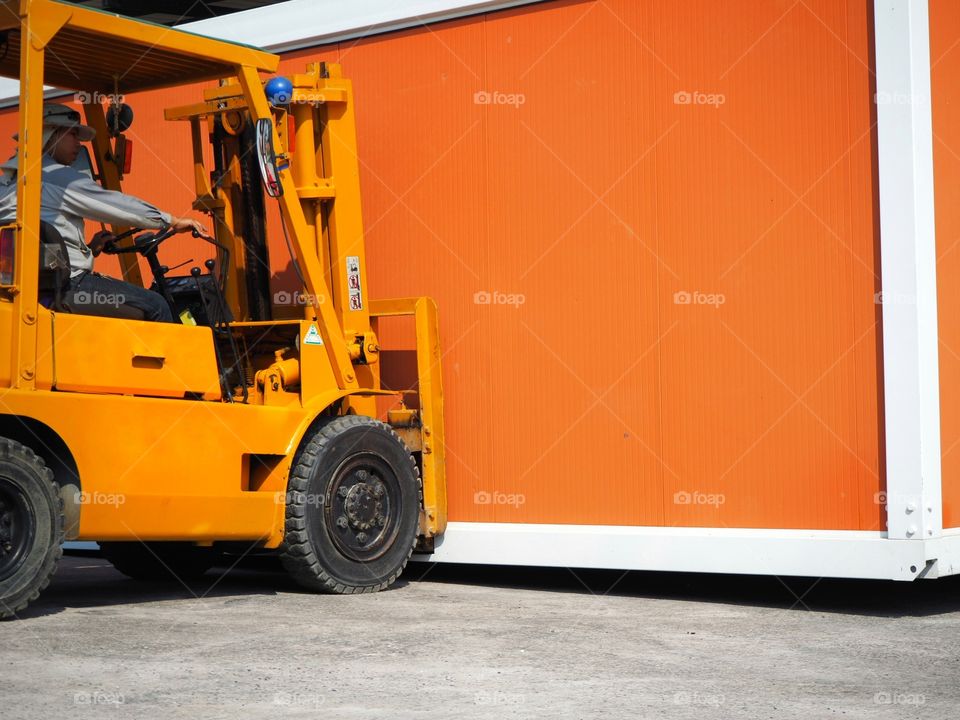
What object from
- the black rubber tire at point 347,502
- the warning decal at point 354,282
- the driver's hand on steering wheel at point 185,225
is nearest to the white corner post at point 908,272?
the black rubber tire at point 347,502

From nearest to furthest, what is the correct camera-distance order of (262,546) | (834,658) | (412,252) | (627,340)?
(834,658), (262,546), (627,340), (412,252)

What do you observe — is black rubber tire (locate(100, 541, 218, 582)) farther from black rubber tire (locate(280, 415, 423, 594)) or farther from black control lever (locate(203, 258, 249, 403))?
black control lever (locate(203, 258, 249, 403))

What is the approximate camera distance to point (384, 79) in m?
8.38

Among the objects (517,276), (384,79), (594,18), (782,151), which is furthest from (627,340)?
(384,79)

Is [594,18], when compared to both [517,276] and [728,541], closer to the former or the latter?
[517,276]

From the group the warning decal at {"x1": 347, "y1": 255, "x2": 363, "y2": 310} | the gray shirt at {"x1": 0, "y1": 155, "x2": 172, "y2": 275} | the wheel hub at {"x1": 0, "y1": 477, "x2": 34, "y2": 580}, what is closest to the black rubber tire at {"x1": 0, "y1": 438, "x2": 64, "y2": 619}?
the wheel hub at {"x1": 0, "y1": 477, "x2": 34, "y2": 580}

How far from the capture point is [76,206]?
20.3 feet

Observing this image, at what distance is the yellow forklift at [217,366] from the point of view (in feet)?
19.1

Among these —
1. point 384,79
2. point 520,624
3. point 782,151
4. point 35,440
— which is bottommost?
point 520,624

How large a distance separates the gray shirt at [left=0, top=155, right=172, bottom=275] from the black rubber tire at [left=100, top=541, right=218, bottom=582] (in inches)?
93.0

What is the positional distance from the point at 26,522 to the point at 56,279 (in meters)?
1.14

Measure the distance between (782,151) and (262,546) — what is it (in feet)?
11.7

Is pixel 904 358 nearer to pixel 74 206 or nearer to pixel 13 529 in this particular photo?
pixel 74 206

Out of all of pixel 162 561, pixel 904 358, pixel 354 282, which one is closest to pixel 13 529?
pixel 162 561
